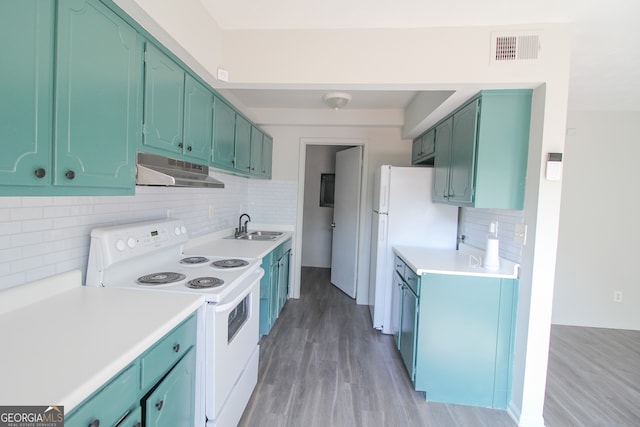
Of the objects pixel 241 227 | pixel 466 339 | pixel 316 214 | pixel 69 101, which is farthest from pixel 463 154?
pixel 316 214

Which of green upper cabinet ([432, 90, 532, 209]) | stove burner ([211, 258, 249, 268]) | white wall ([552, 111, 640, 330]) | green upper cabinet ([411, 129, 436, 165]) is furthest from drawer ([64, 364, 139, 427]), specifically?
white wall ([552, 111, 640, 330])

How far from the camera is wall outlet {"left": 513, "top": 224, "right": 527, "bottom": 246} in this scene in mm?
1849

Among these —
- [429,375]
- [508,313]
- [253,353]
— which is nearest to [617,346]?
[508,313]

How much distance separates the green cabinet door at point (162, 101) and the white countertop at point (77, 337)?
0.76m

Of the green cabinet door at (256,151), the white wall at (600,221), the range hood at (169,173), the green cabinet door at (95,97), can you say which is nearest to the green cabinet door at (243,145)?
the green cabinet door at (256,151)

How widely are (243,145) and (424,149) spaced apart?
76.6 inches

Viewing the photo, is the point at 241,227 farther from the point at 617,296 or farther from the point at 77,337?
the point at 617,296

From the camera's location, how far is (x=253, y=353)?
192cm

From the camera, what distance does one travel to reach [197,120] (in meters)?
1.87

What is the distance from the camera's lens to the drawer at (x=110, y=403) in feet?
2.30

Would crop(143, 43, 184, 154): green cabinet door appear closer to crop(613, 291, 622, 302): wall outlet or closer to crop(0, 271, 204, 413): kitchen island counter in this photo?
crop(0, 271, 204, 413): kitchen island counter

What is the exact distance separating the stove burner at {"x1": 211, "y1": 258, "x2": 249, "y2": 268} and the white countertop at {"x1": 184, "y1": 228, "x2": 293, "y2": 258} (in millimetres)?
155

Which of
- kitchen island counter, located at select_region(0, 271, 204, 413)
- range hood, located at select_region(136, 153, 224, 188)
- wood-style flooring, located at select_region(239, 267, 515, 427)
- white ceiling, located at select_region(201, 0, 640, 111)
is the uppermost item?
white ceiling, located at select_region(201, 0, 640, 111)

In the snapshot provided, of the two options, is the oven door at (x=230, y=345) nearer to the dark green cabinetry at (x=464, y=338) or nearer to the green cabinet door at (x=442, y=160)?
the dark green cabinetry at (x=464, y=338)
